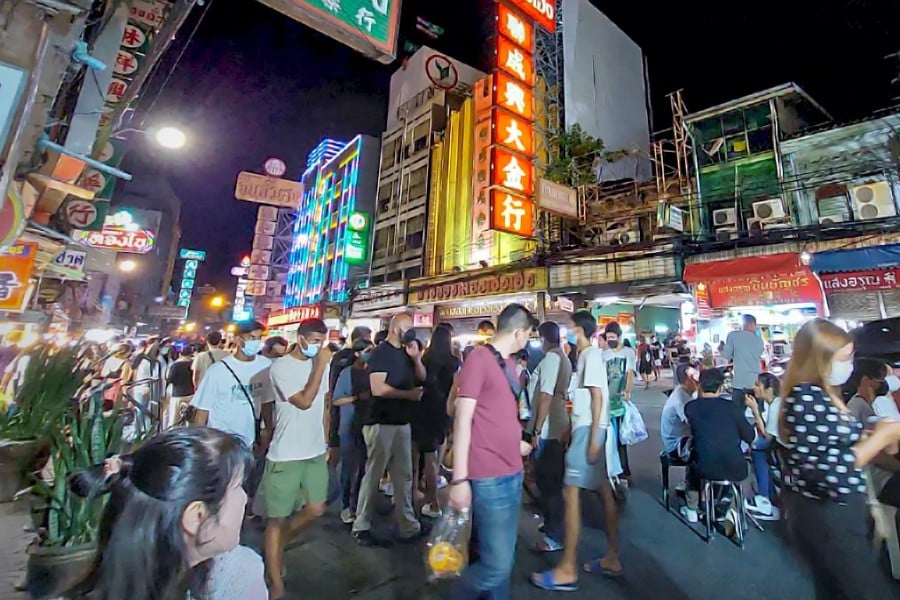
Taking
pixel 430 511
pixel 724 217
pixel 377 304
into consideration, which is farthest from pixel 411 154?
pixel 430 511

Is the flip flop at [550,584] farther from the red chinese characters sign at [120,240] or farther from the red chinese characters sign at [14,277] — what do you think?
the red chinese characters sign at [120,240]

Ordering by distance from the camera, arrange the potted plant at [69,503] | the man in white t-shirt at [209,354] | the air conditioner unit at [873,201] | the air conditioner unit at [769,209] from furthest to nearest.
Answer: the air conditioner unit at [769,209]
the air conditioner unit at [873,201]
the man in white t-shirt at [209,354]
the potted plant at [69,503]

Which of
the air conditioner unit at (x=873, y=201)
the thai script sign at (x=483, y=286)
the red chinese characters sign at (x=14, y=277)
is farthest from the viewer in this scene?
the thai script sign at (x=483, y=286)

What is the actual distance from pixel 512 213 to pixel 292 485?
11340 millimetres

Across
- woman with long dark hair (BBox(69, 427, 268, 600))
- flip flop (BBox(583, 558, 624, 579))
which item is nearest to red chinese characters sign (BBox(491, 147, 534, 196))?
flip flop (BBox(583, 558, 624, 579))

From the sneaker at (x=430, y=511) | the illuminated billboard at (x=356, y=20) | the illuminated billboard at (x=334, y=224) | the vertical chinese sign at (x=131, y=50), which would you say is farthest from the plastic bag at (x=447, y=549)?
the illuminated billboard at (x=334, y=224)

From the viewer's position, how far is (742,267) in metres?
9.57

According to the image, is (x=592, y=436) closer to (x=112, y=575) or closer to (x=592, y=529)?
(x=592, y=529)

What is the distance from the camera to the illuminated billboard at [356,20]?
3.91m

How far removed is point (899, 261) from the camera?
827 cm

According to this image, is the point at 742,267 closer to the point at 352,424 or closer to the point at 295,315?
the point at 352,424

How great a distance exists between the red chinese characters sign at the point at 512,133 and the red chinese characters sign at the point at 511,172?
0.28 metres

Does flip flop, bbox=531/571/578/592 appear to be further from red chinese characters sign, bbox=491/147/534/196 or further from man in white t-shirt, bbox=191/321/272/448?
red chinese characters sign, bbox=491/147/534/196

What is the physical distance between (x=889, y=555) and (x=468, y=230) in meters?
20.2
